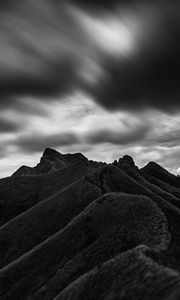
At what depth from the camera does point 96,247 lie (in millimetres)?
49594

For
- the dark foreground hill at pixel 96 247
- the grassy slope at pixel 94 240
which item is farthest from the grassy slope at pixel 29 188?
the grassy slope at pixel 94 240

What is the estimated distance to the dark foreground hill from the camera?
103 feet

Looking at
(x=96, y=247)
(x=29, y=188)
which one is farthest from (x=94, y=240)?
(x=29, y=188)

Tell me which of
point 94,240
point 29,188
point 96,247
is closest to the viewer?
point 96,247

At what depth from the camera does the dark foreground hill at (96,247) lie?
31.2m

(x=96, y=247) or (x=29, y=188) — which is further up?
(x=29, y=188)

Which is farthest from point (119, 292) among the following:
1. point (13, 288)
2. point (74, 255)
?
point (13, 288)

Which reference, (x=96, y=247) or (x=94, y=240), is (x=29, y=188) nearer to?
(x=94, y=240)

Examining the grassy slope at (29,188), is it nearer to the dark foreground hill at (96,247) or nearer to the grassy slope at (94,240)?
the dark foreground hill at (96,247)

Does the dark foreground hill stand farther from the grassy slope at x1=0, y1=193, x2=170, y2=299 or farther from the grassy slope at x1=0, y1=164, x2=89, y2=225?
the grassy slope at x1=0, y1=164, x2=89, y2=225

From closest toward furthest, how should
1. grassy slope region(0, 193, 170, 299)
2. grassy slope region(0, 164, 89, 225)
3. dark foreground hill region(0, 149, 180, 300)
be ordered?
dark foreground hill region(0, 149, 180, 300), grassy slope region(0, 193, 170, 299), grassy slope region(0, 164, 89, 225)

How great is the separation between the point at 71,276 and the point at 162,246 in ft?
39.9

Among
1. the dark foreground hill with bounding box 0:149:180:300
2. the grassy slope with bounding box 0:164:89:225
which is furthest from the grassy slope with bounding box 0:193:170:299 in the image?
the grassy slope with bounding box 0:164:89:225

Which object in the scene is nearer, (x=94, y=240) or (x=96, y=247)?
(x=96, y=247)
